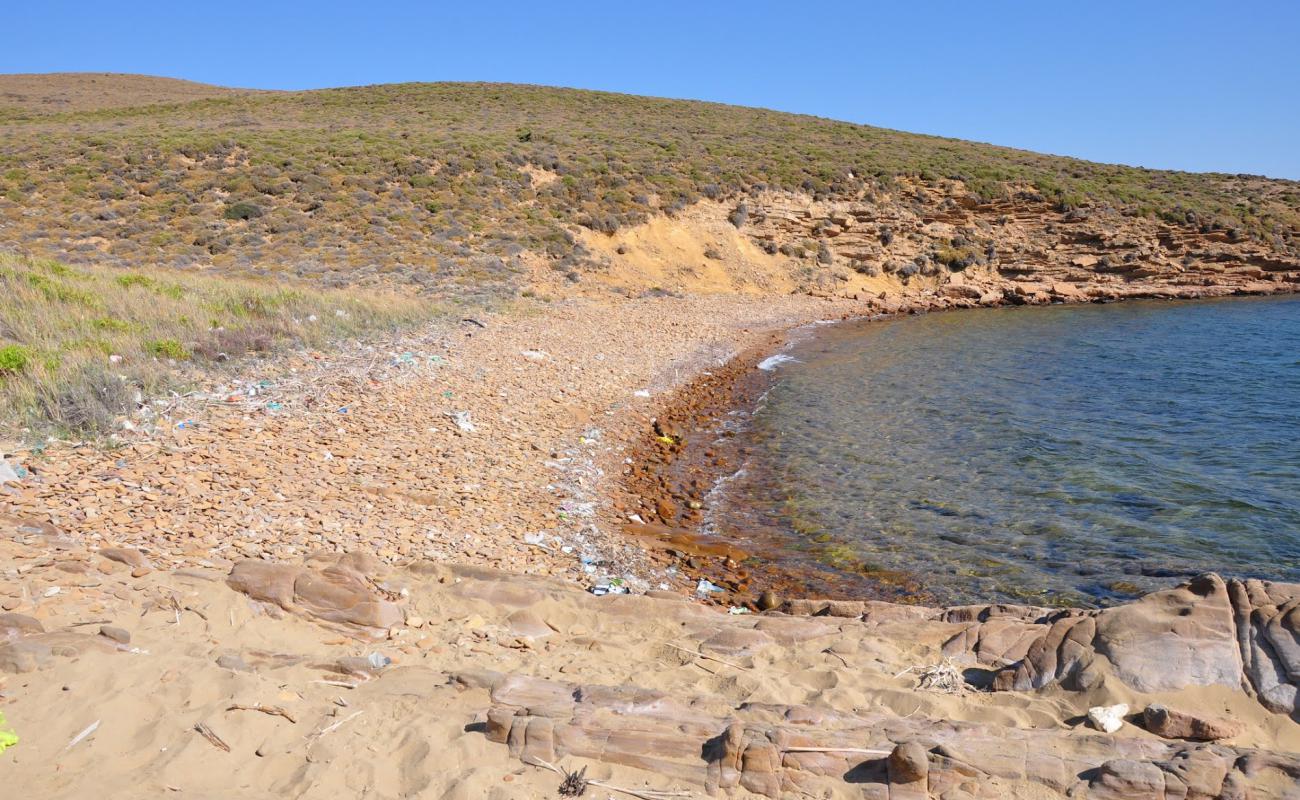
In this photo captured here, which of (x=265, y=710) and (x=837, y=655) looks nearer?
(x=265, y=710)

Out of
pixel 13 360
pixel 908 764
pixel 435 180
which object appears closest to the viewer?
pixel 908 764

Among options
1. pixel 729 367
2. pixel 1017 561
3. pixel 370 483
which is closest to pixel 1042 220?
pixel 729 367

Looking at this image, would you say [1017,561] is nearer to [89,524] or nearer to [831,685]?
[831,685]

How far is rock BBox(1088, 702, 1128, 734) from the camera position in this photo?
155 inches

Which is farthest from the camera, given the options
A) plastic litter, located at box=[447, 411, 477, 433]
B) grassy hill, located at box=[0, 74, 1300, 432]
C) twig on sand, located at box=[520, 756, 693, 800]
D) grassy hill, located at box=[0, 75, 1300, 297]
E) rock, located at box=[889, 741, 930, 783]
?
grassy hill, located at box=[0, 75, 1300, 297]

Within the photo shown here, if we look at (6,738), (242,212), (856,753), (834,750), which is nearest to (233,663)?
(6,738)

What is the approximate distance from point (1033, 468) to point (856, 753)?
8.19 m

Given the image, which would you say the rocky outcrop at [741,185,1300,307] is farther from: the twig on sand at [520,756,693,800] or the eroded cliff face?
the twig on sand at [520,756,693,800]

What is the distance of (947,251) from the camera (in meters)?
32.5

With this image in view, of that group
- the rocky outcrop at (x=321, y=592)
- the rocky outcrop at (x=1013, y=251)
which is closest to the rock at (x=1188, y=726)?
the rocky outcrop at (x=321, y=592)

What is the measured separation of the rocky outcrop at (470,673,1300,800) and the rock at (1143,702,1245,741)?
14cm

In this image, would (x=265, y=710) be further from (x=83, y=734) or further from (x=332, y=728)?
(x=83, y=734)

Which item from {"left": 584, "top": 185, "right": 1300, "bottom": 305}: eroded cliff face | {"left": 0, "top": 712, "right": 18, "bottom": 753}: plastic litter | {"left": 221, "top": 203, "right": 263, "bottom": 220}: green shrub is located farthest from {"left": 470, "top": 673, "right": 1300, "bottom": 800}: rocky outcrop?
{"left": 221, "top": 203, "right": 263, "bottom": 220}: green shrub

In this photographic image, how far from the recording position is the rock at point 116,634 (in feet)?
15.4
